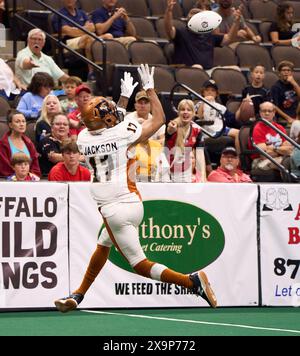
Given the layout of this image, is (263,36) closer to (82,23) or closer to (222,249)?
(82,23)

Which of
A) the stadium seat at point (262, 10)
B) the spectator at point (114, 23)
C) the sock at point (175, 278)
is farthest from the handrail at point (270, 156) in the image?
the stadium seat at point (262, 10)

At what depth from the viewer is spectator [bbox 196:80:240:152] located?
50.7ft

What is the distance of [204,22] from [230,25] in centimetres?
229

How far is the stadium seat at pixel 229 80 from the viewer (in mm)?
17047

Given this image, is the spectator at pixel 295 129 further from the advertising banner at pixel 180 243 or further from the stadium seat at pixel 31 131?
the stadium seat at pixel 31 131

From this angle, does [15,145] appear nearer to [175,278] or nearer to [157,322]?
[157,322]

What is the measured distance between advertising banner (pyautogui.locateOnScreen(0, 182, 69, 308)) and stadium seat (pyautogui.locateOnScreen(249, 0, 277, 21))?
380 inches

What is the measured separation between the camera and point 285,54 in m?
18.9

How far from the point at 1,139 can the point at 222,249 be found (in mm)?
3038

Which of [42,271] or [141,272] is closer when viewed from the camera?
[141,272]

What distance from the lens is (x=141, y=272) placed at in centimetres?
1025

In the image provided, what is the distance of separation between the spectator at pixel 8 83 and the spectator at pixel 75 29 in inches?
65.6

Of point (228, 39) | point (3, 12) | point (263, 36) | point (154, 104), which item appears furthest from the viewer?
A: point (263, 36)
